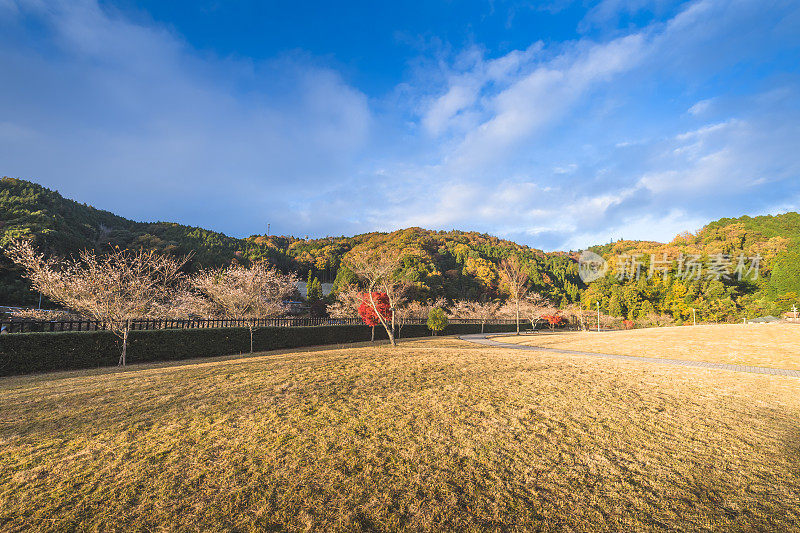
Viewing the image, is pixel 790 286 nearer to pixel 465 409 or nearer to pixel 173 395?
pixel 465 409

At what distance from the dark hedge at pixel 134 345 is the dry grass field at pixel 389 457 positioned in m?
2.31

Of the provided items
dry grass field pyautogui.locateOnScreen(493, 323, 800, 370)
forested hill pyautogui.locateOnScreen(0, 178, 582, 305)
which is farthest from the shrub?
forested hill pyautogui.locateOnScreen(0, 178, 582, 305)

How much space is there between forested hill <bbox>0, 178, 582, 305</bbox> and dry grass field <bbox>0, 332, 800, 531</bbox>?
24.5 meters

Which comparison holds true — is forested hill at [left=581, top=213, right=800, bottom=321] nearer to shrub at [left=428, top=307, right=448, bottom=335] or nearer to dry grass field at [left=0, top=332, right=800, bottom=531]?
shrub at [left=428, top=307, right=448, bottom=335]

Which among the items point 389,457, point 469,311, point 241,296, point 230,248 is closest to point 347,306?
point 241,296

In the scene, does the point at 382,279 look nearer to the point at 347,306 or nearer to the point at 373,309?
the point at 373,309

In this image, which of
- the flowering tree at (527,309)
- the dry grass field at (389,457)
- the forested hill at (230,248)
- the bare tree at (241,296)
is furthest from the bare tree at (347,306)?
the flowering tree at (527,309)
